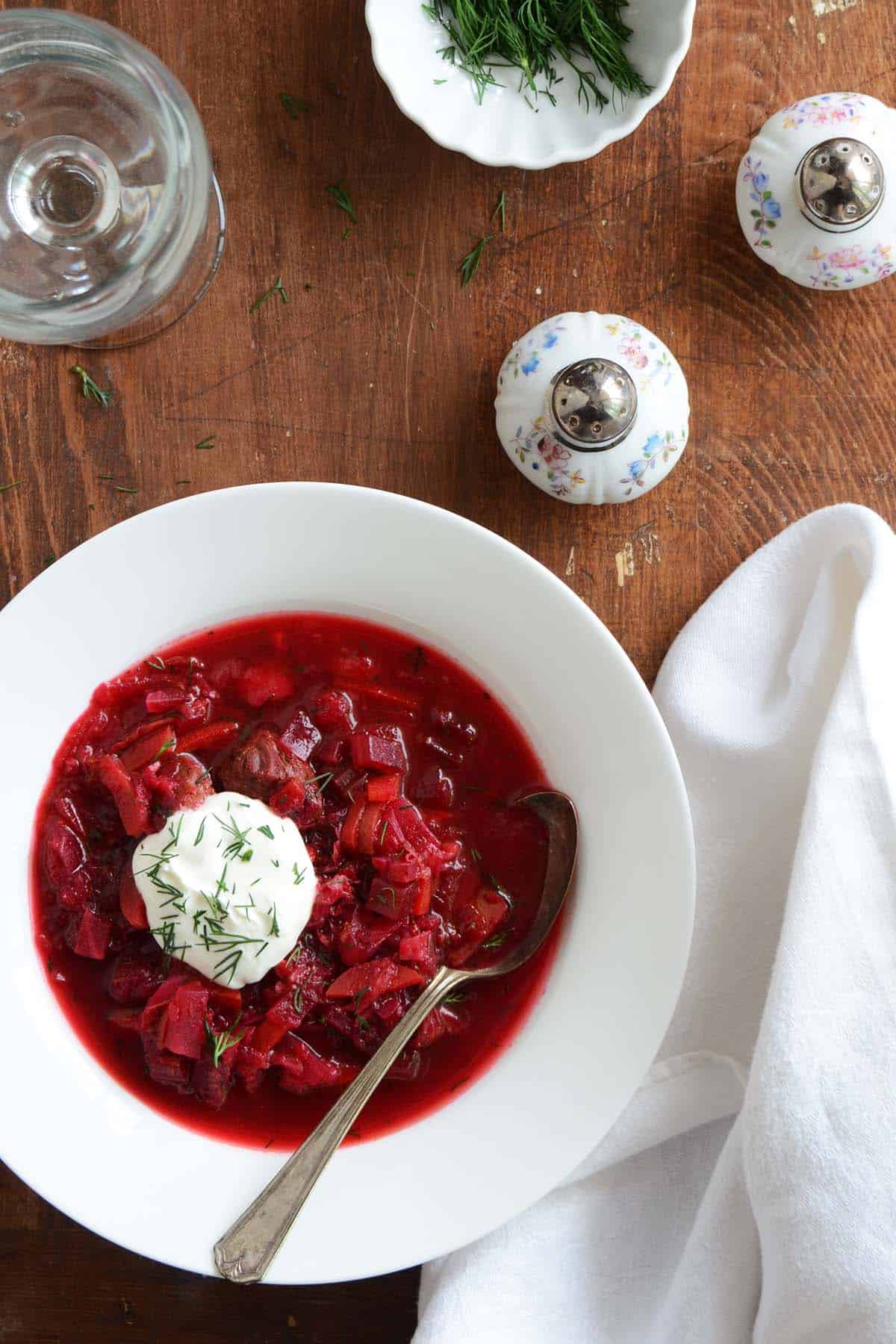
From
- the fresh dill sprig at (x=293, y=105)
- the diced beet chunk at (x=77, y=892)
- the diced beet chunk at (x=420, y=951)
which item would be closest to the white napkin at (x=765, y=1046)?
the diced beet chunk at (x=420, y=951)

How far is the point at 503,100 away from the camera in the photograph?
294 cm

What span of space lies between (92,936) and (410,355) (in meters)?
1.82

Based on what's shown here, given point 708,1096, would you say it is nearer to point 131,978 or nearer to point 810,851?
point 810,851

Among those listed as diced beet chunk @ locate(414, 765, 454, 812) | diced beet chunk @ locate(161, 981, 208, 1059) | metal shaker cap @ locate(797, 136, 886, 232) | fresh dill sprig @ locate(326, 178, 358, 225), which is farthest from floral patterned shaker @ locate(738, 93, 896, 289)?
diced beet chunk @ locate(161, 981, 208, 1059)

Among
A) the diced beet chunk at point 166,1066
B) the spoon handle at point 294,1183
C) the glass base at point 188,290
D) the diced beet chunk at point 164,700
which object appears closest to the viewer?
the spoon handle at point 294,1183

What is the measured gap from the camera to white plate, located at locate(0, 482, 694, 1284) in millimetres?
2723

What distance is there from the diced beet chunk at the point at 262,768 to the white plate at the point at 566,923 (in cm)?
37

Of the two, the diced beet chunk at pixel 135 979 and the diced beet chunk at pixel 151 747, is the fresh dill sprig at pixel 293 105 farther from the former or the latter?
the diced beet chunk at pixel 135 979

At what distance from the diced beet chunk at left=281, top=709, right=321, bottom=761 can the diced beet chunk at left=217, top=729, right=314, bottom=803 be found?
0.06 feet

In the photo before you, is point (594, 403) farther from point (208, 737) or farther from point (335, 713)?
point (208, 737)

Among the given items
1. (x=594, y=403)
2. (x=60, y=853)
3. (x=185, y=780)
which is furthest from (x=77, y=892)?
(x=594, y=403)

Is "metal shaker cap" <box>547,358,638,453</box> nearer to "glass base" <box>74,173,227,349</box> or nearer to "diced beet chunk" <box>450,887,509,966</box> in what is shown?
"glass base" <box>74,173,227,349</box>

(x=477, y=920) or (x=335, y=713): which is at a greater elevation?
(x=335, y=713)

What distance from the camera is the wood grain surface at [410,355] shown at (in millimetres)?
3086
